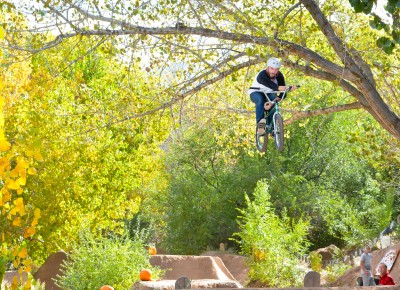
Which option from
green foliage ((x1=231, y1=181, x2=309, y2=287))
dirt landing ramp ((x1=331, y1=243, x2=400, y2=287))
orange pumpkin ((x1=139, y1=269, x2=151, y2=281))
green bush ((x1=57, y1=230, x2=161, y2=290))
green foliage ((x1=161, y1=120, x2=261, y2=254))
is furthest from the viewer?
green foliage ((x1=161, y1=120, x2=261, y2=254))

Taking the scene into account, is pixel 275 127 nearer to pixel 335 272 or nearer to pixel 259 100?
pixel 259 100

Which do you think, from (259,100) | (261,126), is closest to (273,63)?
(259,100)

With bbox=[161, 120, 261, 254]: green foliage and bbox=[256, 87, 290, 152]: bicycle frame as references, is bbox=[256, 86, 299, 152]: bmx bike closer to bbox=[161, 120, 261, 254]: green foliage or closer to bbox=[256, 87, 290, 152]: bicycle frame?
bbox=[256, 87, 290, 152]: bicycle frame

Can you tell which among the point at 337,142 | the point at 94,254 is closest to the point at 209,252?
the point at 337,142

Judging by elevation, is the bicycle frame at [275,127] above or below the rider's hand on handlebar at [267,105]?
below

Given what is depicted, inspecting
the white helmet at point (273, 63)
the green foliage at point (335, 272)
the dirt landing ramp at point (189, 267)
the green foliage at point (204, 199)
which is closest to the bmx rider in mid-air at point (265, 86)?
the white helmet at point (273, 63)

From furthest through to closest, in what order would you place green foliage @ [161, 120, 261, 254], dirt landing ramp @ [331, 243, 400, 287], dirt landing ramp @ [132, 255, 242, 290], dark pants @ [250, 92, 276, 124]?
1. green foliage @ [161, 120, 261, 254]
2. dirt landing ramp @ [132, 255, 242, 290]
3. dirt landing ramp @ [331, 243, 400, 287]
4. dark pants @ [250, 92, 276, 124]

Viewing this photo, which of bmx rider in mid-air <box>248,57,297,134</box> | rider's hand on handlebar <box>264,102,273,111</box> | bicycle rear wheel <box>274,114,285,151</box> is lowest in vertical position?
bicycle rear wheel <box>274,114,285,151</box>

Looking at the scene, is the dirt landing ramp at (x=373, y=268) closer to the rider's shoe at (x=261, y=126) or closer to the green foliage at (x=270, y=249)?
the green foliage at (x=270, y=249)

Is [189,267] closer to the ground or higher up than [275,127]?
closer to the ground

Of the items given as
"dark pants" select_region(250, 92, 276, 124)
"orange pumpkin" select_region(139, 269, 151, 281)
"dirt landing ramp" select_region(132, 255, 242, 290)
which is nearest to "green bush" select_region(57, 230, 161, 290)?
"orange pumpkin" select_region(139, 269, 151, 281)

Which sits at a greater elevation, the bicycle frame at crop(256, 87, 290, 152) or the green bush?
the bicycle frame at crop(256, 87, 290, 152)

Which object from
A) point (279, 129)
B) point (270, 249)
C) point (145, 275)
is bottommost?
point (145, 275)

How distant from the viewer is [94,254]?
14289 mm
